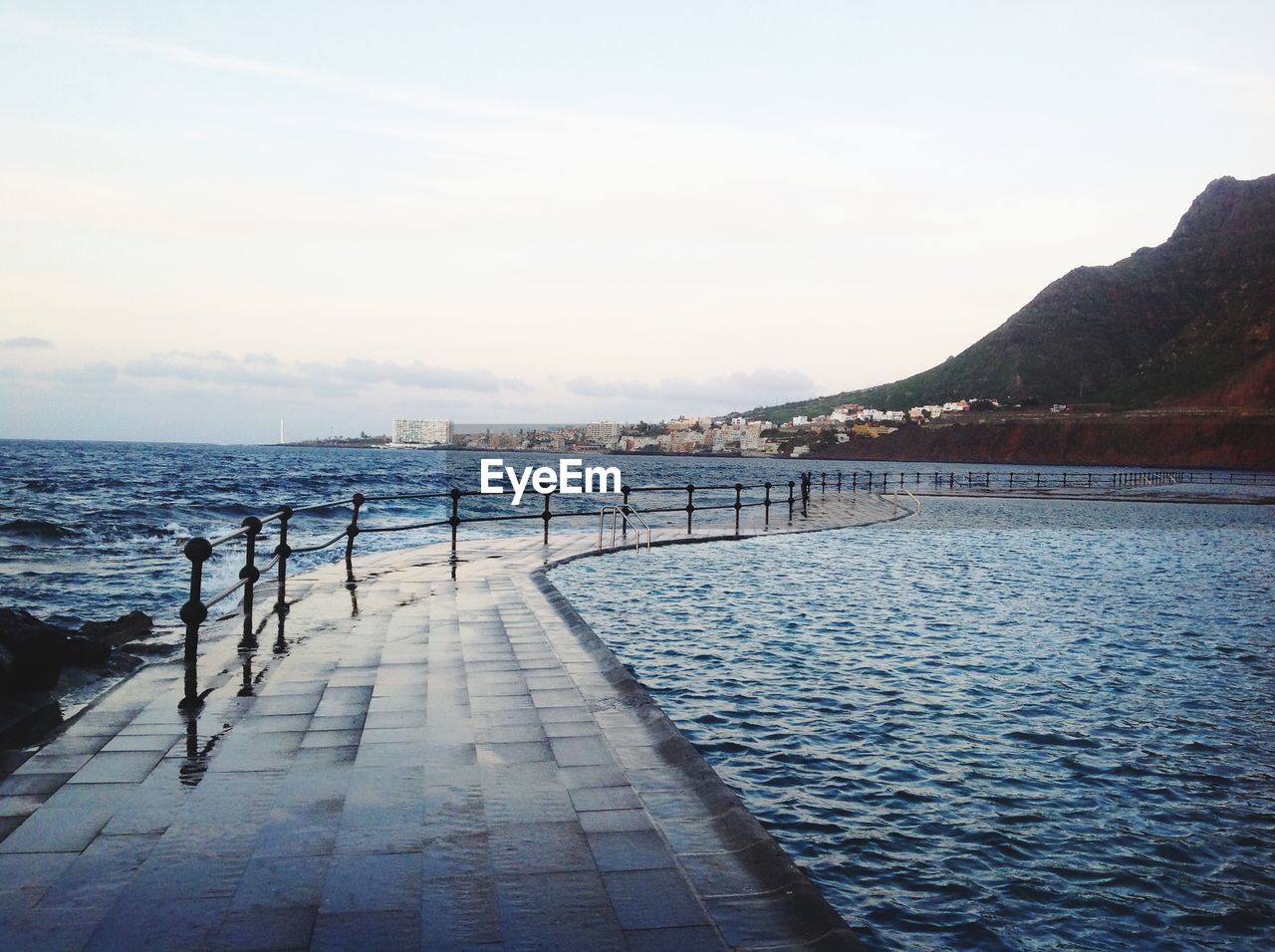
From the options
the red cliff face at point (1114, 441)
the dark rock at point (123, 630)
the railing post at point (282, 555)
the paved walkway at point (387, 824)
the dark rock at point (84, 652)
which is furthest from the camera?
the red cliff face at point (1114, 441)

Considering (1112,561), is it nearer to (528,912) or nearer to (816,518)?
(816,518)

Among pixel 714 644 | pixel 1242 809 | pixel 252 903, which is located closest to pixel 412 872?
pixel 252 903

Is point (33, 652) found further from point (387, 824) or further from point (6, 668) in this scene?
point (387, 824)

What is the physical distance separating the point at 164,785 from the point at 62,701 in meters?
2.46

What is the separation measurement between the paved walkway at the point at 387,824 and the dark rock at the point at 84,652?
0.46m

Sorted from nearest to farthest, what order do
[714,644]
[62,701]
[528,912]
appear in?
[528,912]
[62,701]
[714,644]

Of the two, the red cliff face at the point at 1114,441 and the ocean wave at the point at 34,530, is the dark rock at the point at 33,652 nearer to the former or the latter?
the ocean wave at the point at 34,530

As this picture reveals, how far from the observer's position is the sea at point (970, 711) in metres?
4.69

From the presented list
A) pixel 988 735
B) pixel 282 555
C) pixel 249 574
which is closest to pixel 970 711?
pixel 988 735

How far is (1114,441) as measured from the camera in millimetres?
154375

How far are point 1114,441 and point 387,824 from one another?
17263 centimetres

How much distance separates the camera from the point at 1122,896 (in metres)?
4.67

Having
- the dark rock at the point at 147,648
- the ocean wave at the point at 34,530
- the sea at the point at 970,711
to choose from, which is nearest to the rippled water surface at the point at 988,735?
the sea at the point at 970,711

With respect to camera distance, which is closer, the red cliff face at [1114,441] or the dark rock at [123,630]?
the dark rock at [123,630]
